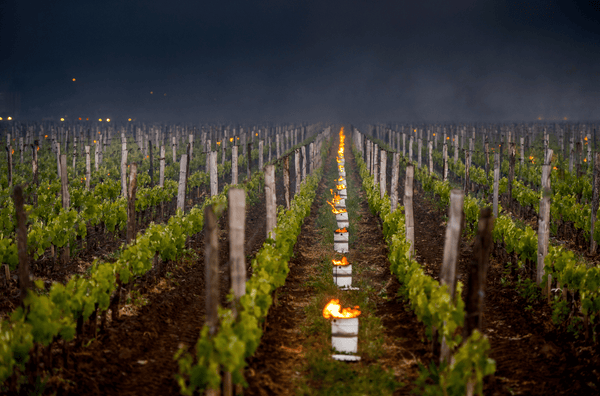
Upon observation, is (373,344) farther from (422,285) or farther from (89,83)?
(89,83)

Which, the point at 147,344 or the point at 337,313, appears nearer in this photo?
→ the point at 337,313

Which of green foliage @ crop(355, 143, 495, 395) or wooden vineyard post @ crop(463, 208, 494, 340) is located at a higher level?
wooden vineyard post @ crop(463, 208, 494, 340)

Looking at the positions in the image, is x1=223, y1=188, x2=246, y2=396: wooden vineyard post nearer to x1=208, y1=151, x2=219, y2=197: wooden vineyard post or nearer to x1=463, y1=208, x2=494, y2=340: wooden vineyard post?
x1=463, y1=208, x2=494, y2=340: wooden vineyard post

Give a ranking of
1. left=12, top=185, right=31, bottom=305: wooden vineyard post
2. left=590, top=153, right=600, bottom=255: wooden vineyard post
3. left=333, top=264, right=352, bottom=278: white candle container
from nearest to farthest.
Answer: left=12, top=185, right=31, bottom=305: wooden vineyard post, left=333, top=264, right=352, bottom=278: white candle container, left=590, top=153, right=600, bottom=255: wooden vineyard post

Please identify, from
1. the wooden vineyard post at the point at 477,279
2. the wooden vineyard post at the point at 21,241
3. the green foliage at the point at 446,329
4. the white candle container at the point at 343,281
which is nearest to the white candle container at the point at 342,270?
the white candle container at the point at 343,281

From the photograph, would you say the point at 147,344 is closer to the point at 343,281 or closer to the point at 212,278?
the point at 212,278

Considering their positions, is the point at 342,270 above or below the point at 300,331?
above

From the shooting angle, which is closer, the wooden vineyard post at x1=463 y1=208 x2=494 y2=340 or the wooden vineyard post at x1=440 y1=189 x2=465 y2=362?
the wooden vineyard post at x1=463 y1=208 x2=494 y2=340

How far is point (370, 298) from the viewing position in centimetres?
862

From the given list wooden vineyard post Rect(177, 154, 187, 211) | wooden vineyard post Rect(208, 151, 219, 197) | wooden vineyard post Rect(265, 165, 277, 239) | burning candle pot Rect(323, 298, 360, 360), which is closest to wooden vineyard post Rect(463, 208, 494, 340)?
burning candle pot Rect(323, 298, 360, 360)

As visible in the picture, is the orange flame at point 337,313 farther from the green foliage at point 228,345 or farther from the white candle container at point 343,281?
the white candle container at point 343,281

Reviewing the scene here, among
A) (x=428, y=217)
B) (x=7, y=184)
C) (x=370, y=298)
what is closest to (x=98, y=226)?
(x=7, y=184)

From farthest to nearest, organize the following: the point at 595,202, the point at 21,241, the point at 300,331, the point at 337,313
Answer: the point at 595,202 < the point at 300,331 < the point at 337,313 < the point at 21,241

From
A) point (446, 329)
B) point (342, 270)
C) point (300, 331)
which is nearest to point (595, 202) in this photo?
point (342, 270)
